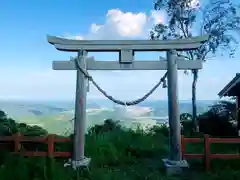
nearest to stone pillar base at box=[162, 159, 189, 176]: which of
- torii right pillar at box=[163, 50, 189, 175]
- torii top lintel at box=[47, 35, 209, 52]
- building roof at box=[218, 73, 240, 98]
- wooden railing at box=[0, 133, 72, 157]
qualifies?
torii right pillar at box=[163, 50, 189, 175]

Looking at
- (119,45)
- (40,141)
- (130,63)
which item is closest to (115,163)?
(40,141)

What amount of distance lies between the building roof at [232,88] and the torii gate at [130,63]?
20.7 ft

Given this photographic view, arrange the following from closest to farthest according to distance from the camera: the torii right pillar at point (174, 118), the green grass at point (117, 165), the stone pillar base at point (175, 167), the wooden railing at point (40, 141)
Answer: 1. the green grass at point (117, 165)
2. the stone pillar base at point (175, 167)
3. the torii right pillar at point (174, 118)
4. the wooden railing at point (40, 141)

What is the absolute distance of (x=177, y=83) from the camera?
9.05 meters

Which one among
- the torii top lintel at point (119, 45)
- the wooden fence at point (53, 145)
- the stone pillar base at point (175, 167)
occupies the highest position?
the torii top lintel at point (119, 45)

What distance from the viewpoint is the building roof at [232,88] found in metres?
14.8

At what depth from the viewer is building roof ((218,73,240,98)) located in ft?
48.7

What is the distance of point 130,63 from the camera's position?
9.12m

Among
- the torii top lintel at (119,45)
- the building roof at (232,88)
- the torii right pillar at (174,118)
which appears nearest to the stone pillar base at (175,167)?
the torii right pillar at (174,118)

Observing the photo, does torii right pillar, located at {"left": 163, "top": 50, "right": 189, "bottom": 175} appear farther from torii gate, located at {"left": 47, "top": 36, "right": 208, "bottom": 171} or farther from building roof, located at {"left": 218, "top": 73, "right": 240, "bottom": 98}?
building roof, located at {"left": 218, "top": 73, "right": 240, "bottom": 98}

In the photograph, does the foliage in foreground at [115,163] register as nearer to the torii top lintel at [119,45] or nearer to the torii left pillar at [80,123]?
the torii left pillar at [80,123]

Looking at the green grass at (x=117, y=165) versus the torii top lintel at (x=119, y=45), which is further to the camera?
the torii top lintel at (x=119, y=45)

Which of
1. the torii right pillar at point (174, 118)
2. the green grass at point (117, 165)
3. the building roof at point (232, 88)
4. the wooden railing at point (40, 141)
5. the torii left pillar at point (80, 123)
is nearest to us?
the green grass at point (117, 165)

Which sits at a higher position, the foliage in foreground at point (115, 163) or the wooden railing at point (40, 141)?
the wooden railing at point (40, 141)
